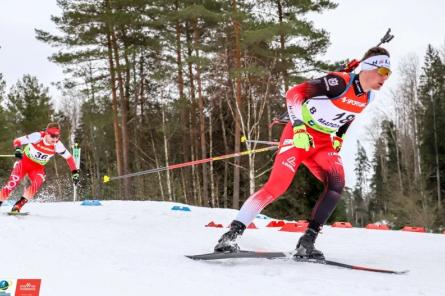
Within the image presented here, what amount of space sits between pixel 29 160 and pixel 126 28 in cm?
1651

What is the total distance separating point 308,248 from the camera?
426 cm

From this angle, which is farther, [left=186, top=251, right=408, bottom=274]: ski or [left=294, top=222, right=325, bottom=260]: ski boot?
[left=294, top=222, right=325, bottom=260]: ski boot

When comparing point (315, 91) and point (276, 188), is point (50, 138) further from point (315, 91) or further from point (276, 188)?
point (315, 91)

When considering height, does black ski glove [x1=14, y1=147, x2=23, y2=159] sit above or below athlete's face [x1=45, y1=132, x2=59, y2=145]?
below

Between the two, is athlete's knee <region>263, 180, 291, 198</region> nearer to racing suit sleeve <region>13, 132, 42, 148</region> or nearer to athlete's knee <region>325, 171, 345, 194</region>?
athlete's knee <region>325, 171, 345, 194</region>

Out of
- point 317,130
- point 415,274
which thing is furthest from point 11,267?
point 415,274

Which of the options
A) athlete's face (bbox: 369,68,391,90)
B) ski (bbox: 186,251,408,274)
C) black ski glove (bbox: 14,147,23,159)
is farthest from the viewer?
black ski glove (bbox: 14,147,23,159)

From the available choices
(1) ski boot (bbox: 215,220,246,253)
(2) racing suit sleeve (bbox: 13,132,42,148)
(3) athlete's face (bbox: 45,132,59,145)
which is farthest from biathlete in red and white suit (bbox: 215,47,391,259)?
(2) racing suit sleeve (bbox: 13,132,42,148)

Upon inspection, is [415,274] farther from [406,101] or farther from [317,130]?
[406,101]

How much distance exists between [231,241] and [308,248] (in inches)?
25.9

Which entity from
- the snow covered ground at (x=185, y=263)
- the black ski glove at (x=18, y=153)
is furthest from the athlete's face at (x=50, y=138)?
the snow covered ground at (x=185, y=263)

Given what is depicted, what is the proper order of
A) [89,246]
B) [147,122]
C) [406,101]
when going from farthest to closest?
1. [406,101]
2. [147,122]
3. [89,246]

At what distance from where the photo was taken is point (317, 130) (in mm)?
4547

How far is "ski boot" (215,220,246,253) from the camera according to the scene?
4.20 metres
